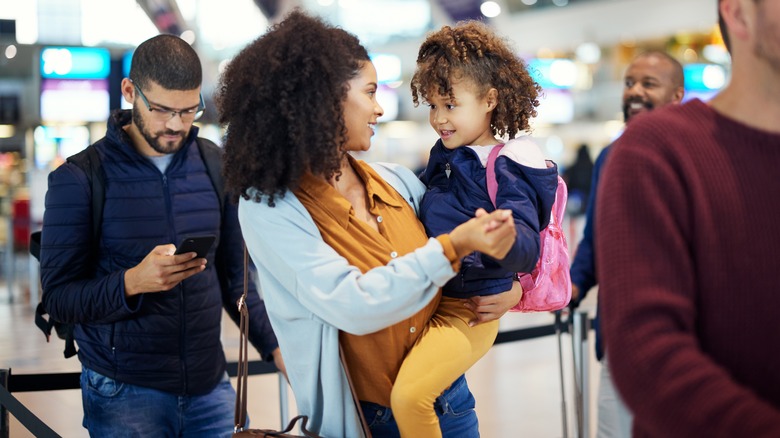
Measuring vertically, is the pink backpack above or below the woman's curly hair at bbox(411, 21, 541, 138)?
below

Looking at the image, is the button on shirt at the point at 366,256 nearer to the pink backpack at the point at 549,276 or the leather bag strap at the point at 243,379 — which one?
the leather bag strap at the point at 243,379

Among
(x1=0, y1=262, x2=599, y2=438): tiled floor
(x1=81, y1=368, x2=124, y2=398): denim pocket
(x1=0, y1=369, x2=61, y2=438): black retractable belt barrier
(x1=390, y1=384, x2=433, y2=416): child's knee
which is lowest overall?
(x1=0, y1=262, x2=599, y2=438): tiled floor

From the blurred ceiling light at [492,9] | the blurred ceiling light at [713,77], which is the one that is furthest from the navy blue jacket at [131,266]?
the blurred ceiling light at [713,77]

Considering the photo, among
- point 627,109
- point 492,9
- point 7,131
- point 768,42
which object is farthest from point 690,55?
point 768,42

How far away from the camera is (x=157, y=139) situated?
279 centimetres

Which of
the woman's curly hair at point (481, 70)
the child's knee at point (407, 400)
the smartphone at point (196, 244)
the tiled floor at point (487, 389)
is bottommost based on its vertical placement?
the tiled floor at point (487, 389)

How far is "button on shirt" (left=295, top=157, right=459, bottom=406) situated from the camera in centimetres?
201

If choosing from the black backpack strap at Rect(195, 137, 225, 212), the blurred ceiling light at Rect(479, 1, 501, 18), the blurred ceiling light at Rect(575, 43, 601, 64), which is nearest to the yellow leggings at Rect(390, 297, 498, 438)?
the black backpack strap at Rect(195, 137, 225, 212)

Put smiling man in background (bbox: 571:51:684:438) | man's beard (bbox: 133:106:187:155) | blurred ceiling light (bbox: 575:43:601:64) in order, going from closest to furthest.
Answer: man's beard (bbox: 133:106:187:155), smiling man in background (bbox: 571:51:684:438), blurred ceiling light (bbox: 575:43:601:64)

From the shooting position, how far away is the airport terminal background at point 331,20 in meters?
6.27

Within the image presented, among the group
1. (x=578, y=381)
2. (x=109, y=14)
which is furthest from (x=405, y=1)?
(x=578, y=381)

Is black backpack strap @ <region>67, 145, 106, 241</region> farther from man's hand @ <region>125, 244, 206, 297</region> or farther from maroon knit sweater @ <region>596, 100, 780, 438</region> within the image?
maroon knit sweater @ <region>596, 100, 780, 438</region>

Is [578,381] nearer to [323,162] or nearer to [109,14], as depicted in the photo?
[323,162]

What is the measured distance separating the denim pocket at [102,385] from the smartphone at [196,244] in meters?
0.56
